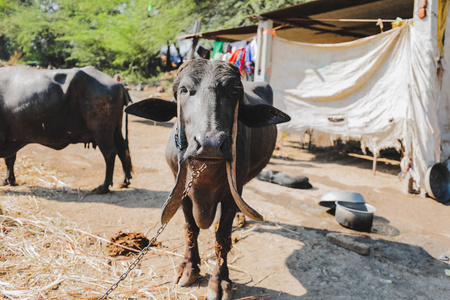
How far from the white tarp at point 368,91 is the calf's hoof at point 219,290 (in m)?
4.60

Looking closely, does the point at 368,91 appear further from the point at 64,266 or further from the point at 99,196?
the point at 64,266

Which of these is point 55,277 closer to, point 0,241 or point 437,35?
point 0,241

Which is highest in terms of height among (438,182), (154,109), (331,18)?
(331,18)

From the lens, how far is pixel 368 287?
2.84m

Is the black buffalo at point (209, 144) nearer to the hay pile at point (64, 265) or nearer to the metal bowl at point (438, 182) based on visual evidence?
the hay pile at point (64, 265)

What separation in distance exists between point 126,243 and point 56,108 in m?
2.51

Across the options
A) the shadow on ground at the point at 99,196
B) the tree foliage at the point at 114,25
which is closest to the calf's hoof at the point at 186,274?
the shadow on ground at the point at 99,196

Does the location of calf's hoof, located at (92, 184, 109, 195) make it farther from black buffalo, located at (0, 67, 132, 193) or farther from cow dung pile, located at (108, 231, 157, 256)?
cow dung pile, located at (108, 231, 157, 256)

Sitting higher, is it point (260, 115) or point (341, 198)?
point (260, 115)

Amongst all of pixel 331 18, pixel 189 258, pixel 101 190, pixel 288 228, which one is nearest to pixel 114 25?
pixel 331 18

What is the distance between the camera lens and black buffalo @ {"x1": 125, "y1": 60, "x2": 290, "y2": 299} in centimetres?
197

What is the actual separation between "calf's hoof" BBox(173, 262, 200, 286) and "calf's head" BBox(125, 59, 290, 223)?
0.74 metres

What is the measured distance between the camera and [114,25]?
69.2 feet

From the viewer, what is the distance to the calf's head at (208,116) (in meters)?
1.89
